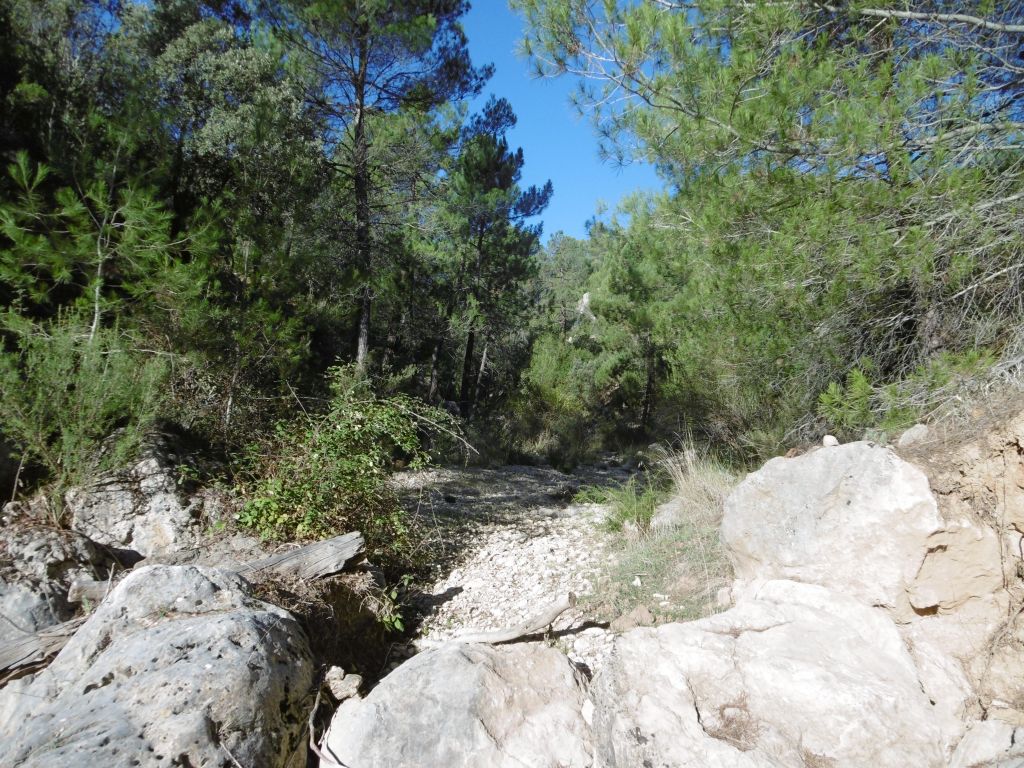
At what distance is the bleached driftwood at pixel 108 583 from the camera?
9.45 ft

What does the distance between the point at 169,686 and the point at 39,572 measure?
1.77m

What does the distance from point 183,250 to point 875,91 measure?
205 inches

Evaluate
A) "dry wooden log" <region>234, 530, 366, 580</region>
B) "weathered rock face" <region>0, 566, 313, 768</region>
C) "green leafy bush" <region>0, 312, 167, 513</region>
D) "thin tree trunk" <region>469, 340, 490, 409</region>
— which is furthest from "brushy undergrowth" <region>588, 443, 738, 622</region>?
"thin tree trunk" <region>469, 340, 490, 409</region>

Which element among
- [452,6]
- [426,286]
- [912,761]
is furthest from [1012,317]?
[426,286]

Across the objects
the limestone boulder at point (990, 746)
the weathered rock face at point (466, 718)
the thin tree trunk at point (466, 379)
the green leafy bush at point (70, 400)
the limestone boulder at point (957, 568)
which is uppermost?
the thin tree trunk at point (466, 379)

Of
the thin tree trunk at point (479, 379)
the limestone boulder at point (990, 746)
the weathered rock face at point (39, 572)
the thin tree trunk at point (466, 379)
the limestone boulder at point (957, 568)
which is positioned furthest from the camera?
the thin tree trunk at point (479, 379)

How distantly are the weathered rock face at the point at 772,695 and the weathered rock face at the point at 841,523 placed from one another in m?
0.15

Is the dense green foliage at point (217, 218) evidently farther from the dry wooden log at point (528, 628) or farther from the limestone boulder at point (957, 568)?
the limestone boulder at point (957, 568)

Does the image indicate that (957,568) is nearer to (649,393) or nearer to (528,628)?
(528,628)

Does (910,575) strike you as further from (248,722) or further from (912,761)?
(248,722)

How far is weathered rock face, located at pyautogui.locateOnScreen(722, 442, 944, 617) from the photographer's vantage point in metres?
→ 2.80

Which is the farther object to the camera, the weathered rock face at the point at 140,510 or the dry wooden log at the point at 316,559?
the weathered rock face at the point at 140,510

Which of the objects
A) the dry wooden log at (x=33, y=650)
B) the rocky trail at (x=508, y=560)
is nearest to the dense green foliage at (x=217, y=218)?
the rocky trail at (x=508, y=560)

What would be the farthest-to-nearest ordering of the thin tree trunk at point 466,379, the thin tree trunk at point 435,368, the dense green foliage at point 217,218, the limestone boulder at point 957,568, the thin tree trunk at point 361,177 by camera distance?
the thin tree trunk at point 466,379 < the thin tree trunk at point 435,368 < the thin tree trunk at point 361,177 < the dense green foliage at point 217,218 < the limestone boulder at point 957,568
